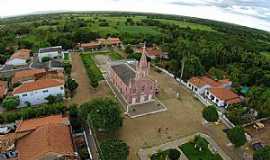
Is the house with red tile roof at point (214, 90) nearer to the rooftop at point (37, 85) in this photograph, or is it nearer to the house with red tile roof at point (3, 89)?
the rooftop at point (37, 85)

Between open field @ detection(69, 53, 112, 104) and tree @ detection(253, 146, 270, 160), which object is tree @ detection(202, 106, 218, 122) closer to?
tree @ detection(253, 146, 270, 160)

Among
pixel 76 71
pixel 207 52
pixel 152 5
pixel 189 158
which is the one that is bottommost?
pixel 189 158

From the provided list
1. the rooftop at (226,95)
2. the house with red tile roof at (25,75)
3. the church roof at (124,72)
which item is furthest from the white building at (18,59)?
the rooftop at (226,95)

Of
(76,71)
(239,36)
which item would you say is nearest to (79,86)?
(76,71)

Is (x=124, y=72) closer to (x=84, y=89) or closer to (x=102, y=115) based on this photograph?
(x=84, y=89)

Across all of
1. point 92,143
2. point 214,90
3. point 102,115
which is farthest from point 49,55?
point 214,90

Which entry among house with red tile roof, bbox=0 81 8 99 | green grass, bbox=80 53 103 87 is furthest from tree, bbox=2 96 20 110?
green grass, bbox=80 53 103 87

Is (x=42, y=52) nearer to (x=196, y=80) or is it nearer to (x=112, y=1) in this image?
(x=196, y=80)
